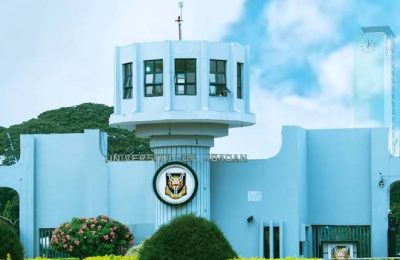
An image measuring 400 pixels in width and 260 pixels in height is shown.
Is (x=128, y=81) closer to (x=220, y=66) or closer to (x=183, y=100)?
(x=183, y=100)

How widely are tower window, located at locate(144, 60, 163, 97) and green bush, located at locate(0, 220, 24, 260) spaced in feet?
31.7

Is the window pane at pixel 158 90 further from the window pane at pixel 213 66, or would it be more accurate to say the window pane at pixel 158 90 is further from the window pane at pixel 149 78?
the window pane at pixel 213 66

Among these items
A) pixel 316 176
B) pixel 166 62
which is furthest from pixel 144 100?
pixel 316 176

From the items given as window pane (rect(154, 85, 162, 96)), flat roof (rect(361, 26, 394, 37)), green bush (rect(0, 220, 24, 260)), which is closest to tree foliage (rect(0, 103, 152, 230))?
flat roof (rect(361, 26, 394, 37))

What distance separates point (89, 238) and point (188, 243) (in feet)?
32.9

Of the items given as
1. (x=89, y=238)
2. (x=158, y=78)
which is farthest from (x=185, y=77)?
(x=89, y=238)

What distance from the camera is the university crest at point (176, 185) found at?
35.7 meters

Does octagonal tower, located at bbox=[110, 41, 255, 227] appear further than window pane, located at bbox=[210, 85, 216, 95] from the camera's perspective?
No

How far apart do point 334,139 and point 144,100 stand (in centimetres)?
636

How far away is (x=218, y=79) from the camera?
35.4 metres

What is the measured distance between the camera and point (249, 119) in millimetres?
35938

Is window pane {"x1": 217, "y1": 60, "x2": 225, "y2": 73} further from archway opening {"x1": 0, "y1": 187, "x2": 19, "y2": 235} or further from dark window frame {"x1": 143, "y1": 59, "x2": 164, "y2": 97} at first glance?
archway opening {"x1": 0, "y1": 187, "x2": 19, "y2": 235}

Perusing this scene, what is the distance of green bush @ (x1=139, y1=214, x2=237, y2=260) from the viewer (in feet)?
86.0

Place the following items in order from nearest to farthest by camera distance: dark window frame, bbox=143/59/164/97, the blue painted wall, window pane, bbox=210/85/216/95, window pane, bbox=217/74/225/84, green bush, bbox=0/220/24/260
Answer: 1. green bush, bbox=0/220/24/260
2. dark window frame, bbox=143/59/164/97
3. window pane, bbox=210/85/216/95
4. window pane, bbox=217/74/225/84
5. the blue painted wall
